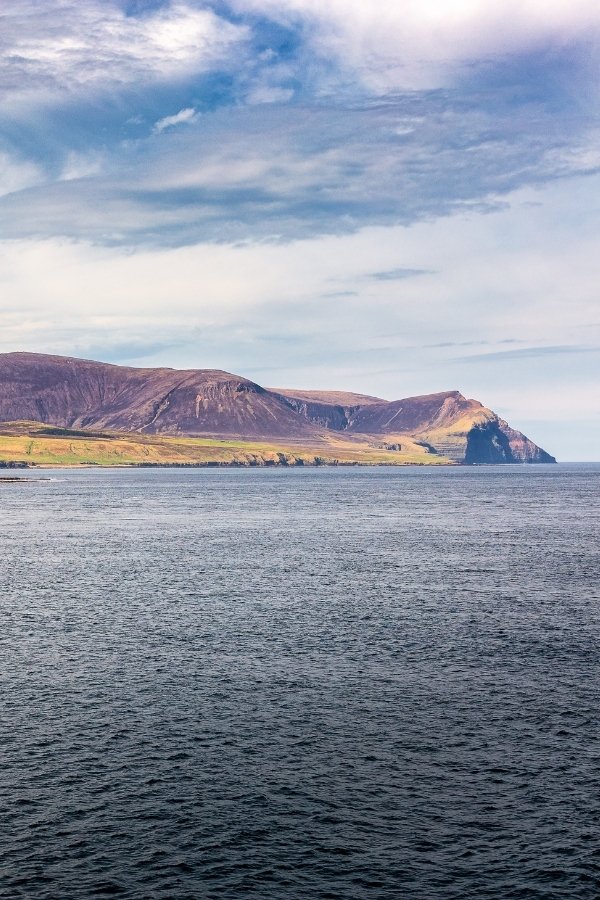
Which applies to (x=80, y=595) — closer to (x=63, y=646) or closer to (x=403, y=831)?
(x=63, y=646)

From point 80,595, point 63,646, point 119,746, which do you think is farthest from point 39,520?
point 119,746

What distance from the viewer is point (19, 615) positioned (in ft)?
218

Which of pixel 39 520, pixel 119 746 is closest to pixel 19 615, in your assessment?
pixel 119 746

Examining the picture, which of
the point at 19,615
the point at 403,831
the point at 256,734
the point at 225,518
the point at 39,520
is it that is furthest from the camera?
the point at 225,518

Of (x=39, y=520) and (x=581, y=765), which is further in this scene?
(x=39, y=520)

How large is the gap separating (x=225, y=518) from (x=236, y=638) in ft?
359

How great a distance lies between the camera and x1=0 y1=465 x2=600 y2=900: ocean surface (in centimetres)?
2828

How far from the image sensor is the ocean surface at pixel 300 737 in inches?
1113

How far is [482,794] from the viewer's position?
33.6 meters

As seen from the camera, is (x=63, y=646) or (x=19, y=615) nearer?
(x=63, y=646)

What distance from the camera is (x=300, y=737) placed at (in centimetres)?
4009

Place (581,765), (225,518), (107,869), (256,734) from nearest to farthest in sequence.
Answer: (107,869), (581,765), (256,734), (225,518)

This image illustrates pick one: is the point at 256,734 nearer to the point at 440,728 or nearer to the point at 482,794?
the point at 440,728

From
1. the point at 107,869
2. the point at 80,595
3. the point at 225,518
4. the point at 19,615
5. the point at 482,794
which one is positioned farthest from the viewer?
the point at 225,518
